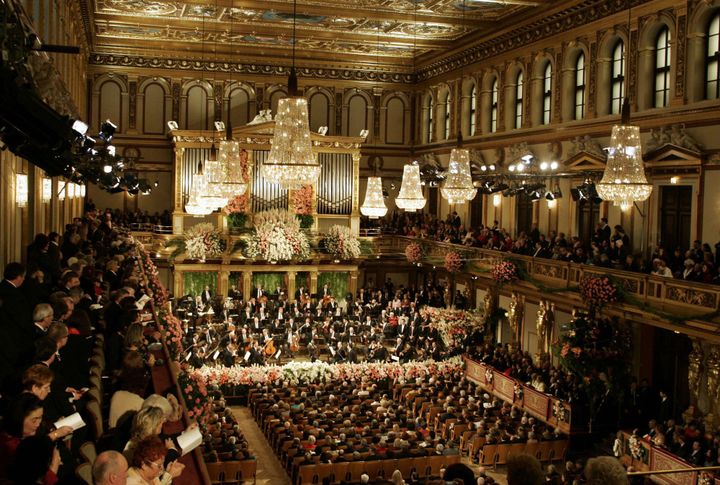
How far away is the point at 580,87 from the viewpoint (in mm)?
26422

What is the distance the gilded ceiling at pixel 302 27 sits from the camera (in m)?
27.5

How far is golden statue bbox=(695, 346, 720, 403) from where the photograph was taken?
18.2m

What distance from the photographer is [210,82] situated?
124ft

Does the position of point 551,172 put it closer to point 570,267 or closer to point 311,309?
point 570,267

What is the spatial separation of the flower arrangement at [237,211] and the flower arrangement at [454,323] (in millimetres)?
9837

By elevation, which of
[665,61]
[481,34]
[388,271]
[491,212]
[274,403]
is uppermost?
[481,34]

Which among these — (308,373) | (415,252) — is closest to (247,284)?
(415,252)

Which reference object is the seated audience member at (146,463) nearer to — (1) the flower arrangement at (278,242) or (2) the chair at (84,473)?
(2) the chair at (84,473)

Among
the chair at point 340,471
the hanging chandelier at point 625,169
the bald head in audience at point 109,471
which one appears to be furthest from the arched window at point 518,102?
the bald head in audience at point 109,471

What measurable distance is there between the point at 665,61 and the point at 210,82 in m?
22.2

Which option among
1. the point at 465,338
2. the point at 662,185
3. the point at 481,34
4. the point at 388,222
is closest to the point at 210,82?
the point at 388,222

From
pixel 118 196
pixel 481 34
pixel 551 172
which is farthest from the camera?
pixel 118 196

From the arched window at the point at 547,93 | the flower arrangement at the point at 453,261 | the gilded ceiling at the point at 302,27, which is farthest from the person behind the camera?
the flower arrangement at the point at 453,261

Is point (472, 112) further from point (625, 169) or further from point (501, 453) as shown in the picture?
point (625, 169)
